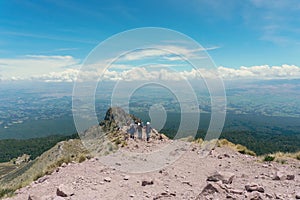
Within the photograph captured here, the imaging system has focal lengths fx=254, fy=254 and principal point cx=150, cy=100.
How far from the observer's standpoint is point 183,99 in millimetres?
19203

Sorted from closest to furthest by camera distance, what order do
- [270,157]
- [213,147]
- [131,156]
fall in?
[270,157]
[131,156]
[213,147]

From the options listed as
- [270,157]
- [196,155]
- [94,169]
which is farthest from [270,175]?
[94,169]

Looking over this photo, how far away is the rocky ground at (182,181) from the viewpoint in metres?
9.59

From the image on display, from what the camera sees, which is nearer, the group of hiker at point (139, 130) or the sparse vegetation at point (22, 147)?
the group of hiker at point (139, 130)

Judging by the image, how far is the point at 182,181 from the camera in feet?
40.2

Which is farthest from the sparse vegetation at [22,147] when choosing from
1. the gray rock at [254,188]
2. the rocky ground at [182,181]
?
the gray rock at [254,188]

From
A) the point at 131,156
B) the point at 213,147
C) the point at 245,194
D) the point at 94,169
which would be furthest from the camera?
the point at 213,147

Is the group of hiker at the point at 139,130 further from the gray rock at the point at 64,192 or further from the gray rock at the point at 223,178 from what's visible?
the gray rock at the point at 64,192

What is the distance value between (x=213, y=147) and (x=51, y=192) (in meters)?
12.2

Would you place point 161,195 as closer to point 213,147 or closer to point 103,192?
point 103,192

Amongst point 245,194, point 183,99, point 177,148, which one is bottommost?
point 177,148

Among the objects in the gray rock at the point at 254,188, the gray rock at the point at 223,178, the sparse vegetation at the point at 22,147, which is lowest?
the sparse vegetation at the point at 22,147

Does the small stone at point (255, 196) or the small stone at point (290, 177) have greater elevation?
the small stone at point (255, 196)

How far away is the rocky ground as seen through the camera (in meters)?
9.59
